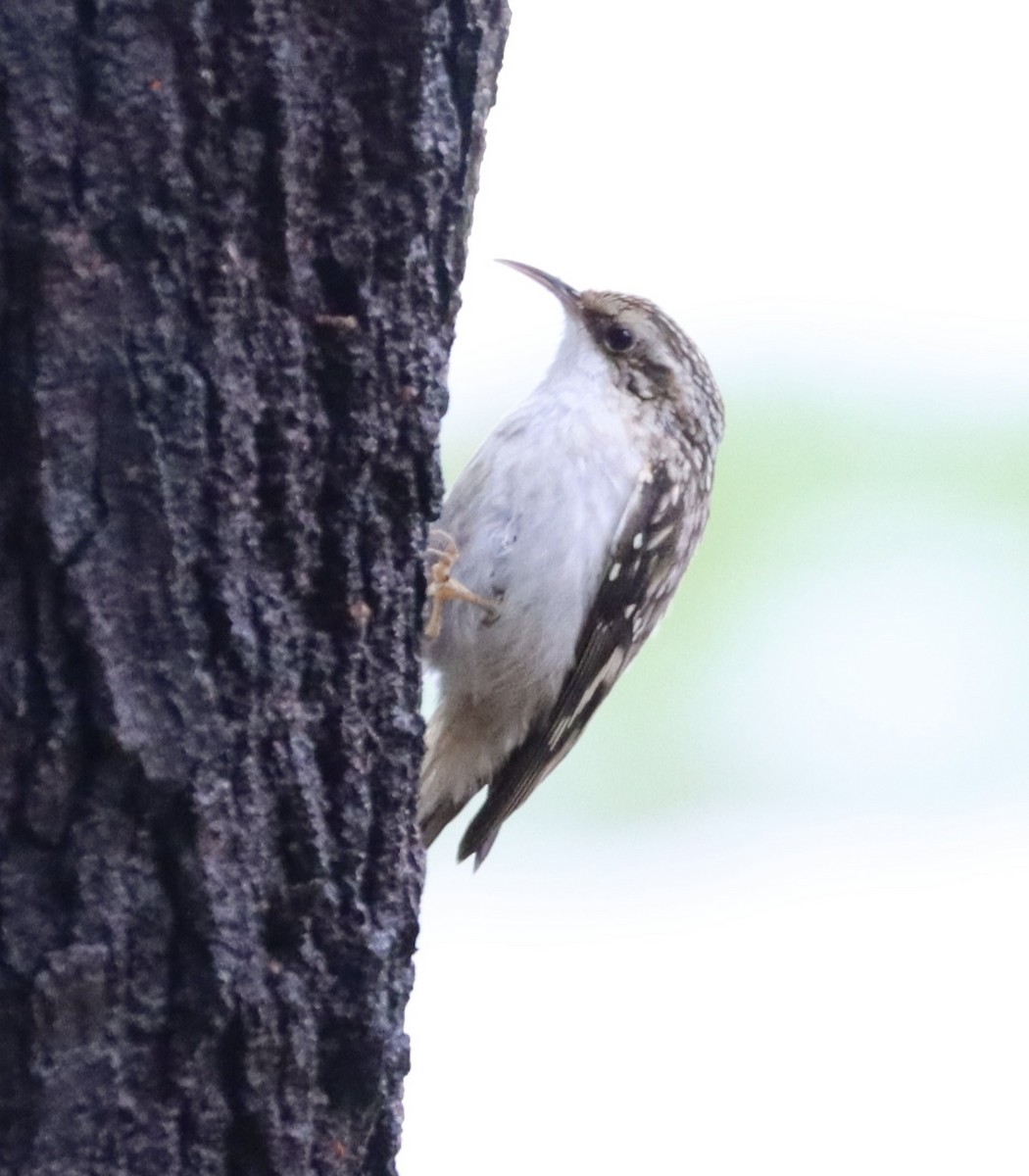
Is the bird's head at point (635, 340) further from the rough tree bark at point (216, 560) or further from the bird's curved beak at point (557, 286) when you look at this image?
the rough tree bark at point (216, 560)

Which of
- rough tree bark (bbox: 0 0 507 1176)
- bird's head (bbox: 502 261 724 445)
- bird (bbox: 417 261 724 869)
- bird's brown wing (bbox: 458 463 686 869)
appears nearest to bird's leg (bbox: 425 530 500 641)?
bird (bbox: 417 261 724 869)

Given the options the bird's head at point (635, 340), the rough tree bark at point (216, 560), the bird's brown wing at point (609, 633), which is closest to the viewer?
the rough tree bark at point (216, 560)

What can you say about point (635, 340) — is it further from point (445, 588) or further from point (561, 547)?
point (445, 588)

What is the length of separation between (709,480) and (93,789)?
2.44 metres

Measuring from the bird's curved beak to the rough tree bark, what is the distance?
161 centimetres

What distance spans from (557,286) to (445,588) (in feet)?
2.59

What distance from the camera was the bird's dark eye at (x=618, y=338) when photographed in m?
3.62

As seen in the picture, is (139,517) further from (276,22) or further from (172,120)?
(276,22)

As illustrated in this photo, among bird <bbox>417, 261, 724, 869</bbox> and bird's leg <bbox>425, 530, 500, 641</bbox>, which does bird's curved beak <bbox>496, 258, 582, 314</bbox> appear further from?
bird's leg <bbox>425, 530, 500, 641</bbox>

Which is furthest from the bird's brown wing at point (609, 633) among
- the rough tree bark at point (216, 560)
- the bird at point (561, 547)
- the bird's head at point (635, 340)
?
the rough tree bark at point (216, 560)

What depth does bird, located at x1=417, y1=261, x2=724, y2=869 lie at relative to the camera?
133 inches

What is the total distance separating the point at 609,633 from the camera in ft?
11.8

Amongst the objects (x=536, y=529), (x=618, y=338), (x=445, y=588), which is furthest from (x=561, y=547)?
(x=618, y=338)

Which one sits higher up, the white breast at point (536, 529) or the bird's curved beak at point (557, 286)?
the bird's curved beak at point (557, 286)
